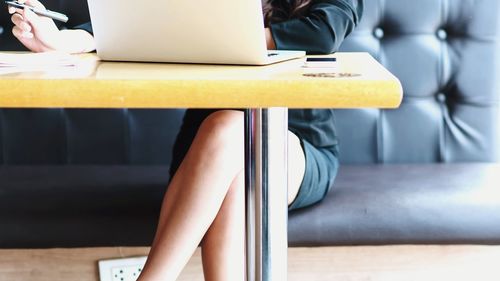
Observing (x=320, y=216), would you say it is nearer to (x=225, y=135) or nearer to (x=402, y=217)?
(x=402, y=217)

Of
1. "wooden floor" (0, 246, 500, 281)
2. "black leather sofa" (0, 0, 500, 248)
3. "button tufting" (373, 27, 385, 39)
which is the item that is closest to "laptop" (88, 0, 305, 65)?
"wooden floor" (0, 246, 500, 281)

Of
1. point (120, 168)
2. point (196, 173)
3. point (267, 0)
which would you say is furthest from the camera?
point (120, 168)

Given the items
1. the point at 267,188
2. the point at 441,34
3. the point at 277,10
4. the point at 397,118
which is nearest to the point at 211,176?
the point at 267,188

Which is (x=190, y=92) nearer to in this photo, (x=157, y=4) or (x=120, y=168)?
(x=157, y=4)

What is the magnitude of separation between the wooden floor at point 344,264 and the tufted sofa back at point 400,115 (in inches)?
15.5

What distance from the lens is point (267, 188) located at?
926 millimetres

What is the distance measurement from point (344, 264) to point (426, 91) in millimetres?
540

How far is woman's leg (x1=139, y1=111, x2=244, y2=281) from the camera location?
1096mm

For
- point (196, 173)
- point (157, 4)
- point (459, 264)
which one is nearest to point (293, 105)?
point (157, 4)

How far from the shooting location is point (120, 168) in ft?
5.35

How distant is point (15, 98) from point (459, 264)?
0.92 metres

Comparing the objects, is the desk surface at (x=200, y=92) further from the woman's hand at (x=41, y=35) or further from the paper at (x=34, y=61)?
the woman's hand at (x=41, y=35)

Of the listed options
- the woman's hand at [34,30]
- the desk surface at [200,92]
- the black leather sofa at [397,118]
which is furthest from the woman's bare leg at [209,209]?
the black leather sofa at [397,118]

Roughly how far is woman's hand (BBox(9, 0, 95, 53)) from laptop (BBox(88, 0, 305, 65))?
0.49ft
